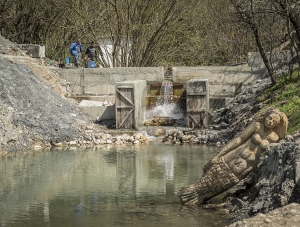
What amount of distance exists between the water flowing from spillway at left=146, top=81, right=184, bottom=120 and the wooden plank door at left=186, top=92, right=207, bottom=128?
1.22 m

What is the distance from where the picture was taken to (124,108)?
984 inches

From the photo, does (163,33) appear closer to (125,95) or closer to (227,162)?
(125,95)

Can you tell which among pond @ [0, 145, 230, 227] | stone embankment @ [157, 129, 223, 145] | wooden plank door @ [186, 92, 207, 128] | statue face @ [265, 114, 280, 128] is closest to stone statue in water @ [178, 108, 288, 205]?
statue face @ [265, 114, 280, 128]

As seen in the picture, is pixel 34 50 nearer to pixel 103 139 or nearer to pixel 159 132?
pixel 103 139

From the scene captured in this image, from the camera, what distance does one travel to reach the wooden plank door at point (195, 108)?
24922mm

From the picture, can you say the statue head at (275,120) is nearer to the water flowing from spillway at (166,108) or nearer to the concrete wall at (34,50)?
the water flowing from spillway at (166,108)

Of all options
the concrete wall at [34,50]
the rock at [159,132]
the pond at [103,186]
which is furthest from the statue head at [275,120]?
the concrete wall at [34,50]

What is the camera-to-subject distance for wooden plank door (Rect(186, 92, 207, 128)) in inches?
981

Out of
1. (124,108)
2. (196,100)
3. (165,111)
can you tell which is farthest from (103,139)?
(165,111)

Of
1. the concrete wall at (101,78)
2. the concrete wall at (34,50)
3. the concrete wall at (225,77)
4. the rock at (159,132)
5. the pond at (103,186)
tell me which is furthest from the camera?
the concrete wall at (34,50)

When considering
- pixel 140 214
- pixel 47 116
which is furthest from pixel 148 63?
pixel 140 214

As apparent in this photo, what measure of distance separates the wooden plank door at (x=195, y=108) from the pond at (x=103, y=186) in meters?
3.22

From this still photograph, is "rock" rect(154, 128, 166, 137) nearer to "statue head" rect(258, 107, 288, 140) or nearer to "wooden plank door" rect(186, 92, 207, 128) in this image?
"wooden plank door" rect(186, 92, 207, 128)

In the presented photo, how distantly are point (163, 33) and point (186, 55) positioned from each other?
179 centimetres
